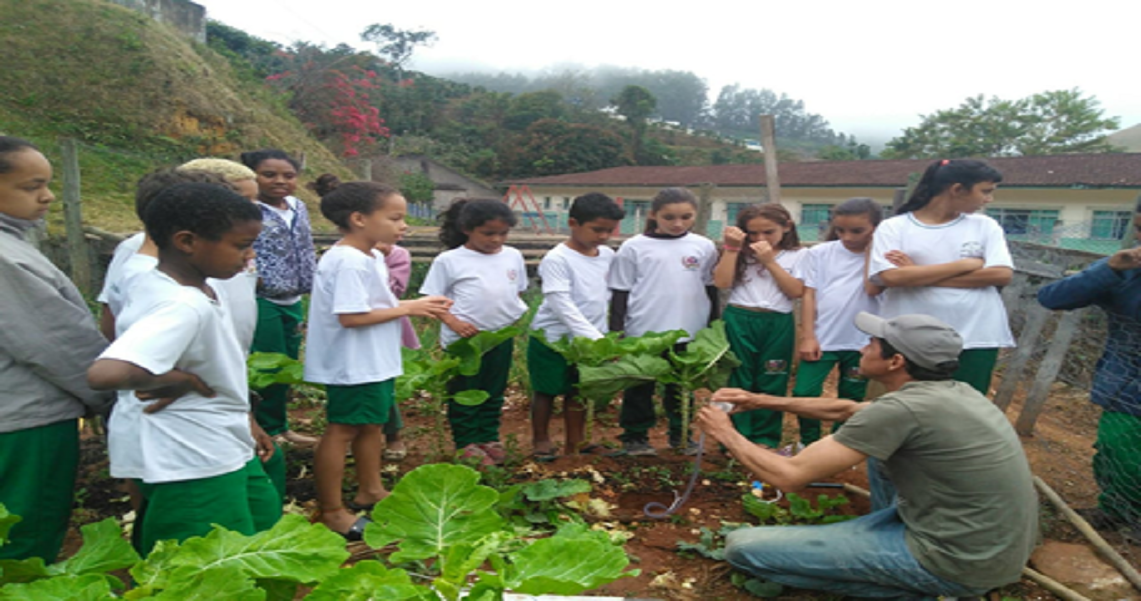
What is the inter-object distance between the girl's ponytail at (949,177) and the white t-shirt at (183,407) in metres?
3.15

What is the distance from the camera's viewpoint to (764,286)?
3.87 m

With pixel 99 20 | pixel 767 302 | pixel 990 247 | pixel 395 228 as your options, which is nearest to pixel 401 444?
pixel 395 228

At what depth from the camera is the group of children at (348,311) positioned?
186cm

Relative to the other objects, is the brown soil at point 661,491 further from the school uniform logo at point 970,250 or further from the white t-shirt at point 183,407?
the white t-shirt at point 183,407

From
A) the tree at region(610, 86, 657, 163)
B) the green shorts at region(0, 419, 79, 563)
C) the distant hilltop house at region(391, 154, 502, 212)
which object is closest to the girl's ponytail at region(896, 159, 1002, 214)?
the green shorts at region(0, 419, 79, 563)

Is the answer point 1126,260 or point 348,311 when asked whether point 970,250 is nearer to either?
point 1126,260

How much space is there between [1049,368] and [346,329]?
4530mm

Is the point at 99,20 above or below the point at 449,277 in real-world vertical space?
above

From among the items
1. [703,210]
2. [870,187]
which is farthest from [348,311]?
[870,187]

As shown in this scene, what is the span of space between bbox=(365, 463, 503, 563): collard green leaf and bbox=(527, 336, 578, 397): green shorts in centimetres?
228

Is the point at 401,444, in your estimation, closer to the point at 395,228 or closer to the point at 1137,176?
the point at 395,228

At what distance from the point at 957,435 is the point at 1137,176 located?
23163 millimetres

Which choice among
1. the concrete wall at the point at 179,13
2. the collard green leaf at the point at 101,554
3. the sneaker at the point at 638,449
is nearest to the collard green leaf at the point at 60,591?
the collard green leaf at the point at 101,554

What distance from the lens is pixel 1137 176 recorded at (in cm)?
1986
